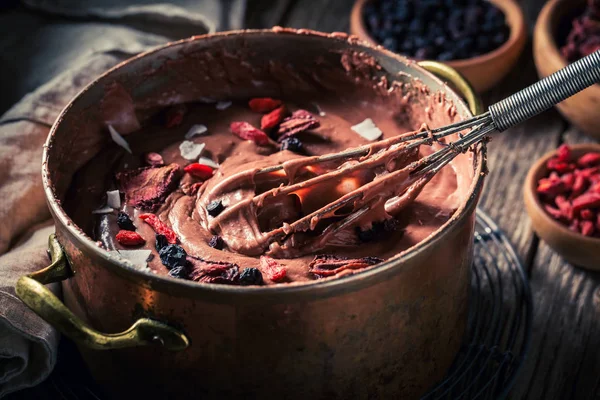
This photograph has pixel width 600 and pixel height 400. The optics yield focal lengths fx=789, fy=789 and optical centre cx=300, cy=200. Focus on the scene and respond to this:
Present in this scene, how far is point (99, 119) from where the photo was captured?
75.4 inches

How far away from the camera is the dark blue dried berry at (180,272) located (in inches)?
59.9

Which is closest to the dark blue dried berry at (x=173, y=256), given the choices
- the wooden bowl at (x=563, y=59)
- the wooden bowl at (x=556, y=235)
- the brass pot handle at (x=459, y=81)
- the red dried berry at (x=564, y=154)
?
the brass pot handle at (x=459, y=81)

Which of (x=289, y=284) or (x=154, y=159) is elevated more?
(x=289, y=284)

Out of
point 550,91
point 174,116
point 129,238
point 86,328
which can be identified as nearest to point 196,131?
point 174,116

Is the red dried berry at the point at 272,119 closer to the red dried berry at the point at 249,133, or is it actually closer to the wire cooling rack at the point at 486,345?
the red dried berry at the point at 249,133

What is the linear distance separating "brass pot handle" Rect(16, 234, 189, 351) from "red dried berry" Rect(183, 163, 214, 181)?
1.66ft

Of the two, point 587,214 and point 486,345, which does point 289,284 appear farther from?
point 587,214

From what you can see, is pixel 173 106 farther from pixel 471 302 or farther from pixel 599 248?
pixel 599 248

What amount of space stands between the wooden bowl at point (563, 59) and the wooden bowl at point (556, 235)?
0.24 meters

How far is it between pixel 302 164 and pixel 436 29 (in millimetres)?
1297

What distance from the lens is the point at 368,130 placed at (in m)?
1.97

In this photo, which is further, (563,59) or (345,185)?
(563,59)

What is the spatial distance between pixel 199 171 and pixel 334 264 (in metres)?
0.45

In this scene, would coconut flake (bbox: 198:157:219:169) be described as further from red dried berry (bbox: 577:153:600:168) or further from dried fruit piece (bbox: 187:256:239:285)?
red dried berry (bbox: 577:153:600:168)
